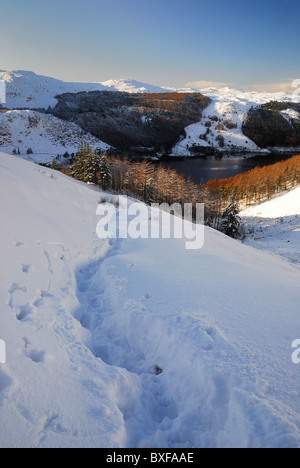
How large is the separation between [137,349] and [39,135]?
133m

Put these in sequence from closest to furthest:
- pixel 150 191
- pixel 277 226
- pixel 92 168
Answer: pixel 92 168, pixel 277 226, pixel 150 191

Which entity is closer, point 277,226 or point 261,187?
point 277,226

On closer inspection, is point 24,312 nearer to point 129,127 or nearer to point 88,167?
point 88,167

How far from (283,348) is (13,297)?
5555 mm

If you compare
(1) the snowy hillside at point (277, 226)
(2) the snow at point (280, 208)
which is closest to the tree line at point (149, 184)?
(1) the snowy hillside at point (277, 226)

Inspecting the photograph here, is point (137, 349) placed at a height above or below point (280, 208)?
above

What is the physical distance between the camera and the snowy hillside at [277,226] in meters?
32.4

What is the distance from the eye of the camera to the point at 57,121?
429 ft

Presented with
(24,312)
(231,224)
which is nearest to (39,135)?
(231,224)

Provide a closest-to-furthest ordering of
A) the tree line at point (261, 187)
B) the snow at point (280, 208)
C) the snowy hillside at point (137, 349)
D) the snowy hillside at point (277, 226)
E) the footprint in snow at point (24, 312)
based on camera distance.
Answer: the snowy hillside at point (137, 349)
the footprint in snow at point (24, 312)
the snowy hillside at point (277, 226)
the snow at point (280, 208)
the tree line at point (261, 187)

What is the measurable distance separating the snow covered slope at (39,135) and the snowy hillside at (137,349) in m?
96.2

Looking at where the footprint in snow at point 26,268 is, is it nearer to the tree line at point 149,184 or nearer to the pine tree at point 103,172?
the tree line at point 149,184

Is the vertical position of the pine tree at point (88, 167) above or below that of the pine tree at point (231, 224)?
above

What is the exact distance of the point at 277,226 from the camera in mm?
46219
